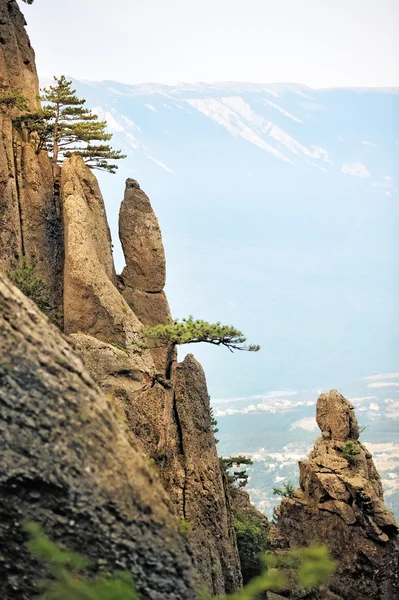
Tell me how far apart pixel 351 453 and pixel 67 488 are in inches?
1111

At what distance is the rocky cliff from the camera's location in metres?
9.82

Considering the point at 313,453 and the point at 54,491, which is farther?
the point at 313,453

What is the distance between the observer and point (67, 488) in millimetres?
9781

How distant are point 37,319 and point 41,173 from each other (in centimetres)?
2895

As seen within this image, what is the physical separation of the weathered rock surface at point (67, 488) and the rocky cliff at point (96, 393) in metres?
0.02

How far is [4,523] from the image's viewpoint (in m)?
9.80

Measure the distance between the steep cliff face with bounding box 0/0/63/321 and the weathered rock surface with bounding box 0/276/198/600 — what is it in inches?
942

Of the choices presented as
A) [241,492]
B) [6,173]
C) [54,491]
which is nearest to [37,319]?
[54,491]

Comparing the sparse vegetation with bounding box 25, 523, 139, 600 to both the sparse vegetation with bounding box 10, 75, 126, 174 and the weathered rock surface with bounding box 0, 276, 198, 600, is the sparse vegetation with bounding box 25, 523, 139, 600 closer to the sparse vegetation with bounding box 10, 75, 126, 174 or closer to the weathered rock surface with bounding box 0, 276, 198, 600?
the weathered rock surface with bounding box 0, 276, 198, 600

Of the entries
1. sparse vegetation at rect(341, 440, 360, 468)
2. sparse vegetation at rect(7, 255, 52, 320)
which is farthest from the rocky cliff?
sparse vegetation at rect(341, 440, 360, 468)

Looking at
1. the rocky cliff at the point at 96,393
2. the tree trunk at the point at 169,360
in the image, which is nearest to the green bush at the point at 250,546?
the rocky cliff at the point at 96,393

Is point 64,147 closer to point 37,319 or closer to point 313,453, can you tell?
point 313,453

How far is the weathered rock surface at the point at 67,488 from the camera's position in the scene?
9758 millimetres

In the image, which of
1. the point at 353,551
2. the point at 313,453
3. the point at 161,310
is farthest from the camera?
the point at 161,310
